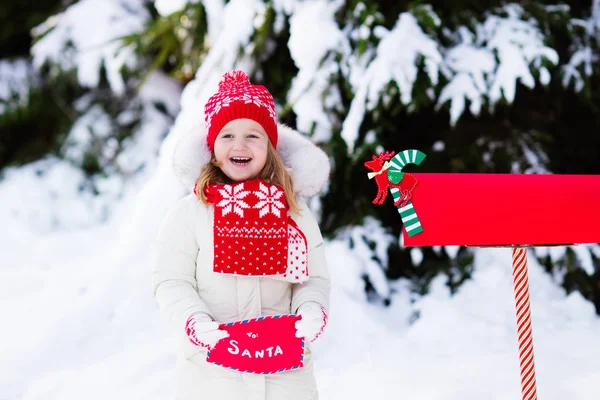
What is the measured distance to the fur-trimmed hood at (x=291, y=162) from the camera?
82.3 inches

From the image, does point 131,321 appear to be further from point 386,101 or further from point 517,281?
point 517,281

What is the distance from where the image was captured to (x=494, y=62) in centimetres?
340

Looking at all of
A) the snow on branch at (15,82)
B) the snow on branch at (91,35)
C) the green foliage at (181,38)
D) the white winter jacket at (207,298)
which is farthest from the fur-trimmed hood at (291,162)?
the snow on branch at (15,82)

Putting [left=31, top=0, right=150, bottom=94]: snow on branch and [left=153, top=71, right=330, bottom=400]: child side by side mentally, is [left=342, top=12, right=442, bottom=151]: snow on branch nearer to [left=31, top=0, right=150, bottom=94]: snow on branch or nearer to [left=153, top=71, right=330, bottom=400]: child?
[left=153, top=71, right=330, bottom=400]: child

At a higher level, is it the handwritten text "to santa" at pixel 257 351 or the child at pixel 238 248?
the child at pixel 238 248

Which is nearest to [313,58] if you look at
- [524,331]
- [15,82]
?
[524,331]

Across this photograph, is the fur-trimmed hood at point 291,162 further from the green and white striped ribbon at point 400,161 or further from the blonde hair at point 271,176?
the green and white striped ribbon at point 400,161

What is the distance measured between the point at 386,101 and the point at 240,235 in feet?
5.52

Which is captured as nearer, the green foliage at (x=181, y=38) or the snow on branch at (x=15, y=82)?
the green foliage at (x=181, y=38)

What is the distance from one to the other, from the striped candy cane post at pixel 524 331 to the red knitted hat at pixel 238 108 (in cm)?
92

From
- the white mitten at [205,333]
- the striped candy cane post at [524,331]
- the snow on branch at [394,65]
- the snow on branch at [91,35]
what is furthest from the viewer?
the snow on branch at [91,35]

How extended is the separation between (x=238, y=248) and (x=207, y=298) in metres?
0.20

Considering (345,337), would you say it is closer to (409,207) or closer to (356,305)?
(356,305)

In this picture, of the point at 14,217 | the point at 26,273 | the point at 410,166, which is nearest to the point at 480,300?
the point at 410,166
